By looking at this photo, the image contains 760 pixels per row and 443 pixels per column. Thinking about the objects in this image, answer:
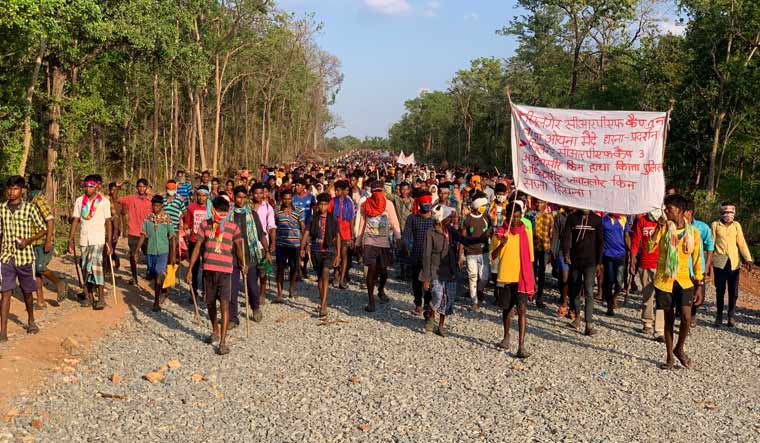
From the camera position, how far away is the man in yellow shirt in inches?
271

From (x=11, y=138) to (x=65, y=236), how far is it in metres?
2.50

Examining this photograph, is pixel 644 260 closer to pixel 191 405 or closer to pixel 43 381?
pixel 191 405

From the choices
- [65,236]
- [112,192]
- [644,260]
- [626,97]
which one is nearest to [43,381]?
[112,192]

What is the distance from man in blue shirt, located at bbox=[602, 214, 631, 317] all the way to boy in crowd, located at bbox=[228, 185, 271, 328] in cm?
466

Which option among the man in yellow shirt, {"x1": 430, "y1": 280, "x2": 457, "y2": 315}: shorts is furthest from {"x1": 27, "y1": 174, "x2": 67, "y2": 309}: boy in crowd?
the man in yellow shirt

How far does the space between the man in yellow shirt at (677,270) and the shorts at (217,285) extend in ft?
15.5

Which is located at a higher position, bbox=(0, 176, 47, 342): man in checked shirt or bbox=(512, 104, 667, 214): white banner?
bbox=(512, 104, 667, 214): white banner

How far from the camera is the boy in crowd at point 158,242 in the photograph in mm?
9352

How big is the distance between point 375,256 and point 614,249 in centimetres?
331

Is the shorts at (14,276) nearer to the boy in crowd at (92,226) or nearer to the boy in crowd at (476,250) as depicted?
the boy in crowd at (92,226)

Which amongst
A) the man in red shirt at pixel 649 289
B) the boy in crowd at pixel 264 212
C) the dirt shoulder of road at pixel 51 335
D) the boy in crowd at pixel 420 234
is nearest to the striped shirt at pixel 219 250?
the dirt shoulder of road at pixel 51 335

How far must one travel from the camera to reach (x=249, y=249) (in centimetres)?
857

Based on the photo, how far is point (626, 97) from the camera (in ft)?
87.8

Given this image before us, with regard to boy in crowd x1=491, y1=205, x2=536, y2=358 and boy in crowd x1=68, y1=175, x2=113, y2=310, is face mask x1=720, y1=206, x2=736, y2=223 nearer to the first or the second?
boy in crowd x1=491, y1=205, x2=536, y2=358
